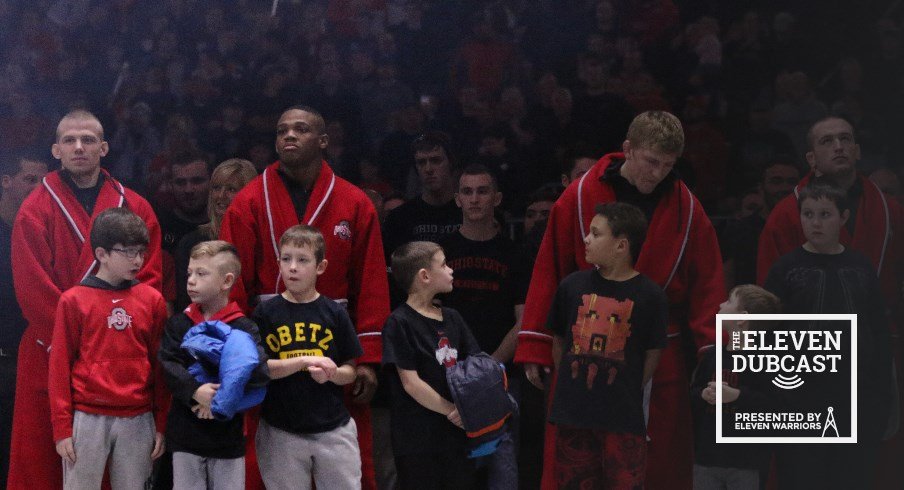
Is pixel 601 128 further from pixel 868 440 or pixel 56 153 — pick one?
pixel 56 153

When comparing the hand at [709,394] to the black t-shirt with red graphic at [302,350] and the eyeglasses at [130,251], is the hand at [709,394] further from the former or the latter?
the eyeglasses at [130,251]

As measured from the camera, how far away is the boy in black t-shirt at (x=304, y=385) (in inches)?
153

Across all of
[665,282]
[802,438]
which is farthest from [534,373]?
[802,438]

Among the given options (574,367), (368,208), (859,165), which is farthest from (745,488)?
(368,208)

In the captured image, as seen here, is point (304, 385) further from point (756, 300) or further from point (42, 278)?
point (756, 300)

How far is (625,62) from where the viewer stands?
→ 4.80 meters

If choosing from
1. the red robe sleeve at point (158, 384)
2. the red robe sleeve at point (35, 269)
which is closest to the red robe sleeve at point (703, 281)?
the red robe sleeve at point (158, 384)

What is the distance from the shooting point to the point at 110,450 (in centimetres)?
395

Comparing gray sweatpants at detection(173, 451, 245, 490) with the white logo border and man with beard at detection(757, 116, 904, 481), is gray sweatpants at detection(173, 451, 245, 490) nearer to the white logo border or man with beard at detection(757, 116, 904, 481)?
the white logo border

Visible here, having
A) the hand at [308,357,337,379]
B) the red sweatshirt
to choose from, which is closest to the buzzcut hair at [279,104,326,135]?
the red sweatshirt

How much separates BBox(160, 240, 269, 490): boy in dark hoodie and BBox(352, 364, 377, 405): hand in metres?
0.48

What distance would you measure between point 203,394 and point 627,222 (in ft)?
5.23

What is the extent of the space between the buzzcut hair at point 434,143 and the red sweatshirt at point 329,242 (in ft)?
1.77

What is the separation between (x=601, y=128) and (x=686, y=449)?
136cm
